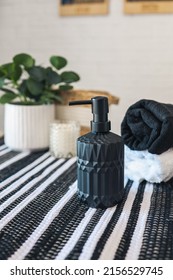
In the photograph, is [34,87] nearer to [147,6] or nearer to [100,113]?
[100,113]

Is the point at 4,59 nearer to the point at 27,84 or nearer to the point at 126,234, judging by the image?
the point at 27,84

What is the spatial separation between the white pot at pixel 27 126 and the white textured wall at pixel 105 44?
1.52 feet

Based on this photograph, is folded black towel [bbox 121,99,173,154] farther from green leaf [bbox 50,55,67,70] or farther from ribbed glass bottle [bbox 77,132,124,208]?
green leaf [bbox 50,55,67,70]

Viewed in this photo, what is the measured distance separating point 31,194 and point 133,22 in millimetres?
876

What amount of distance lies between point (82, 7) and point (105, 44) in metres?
0.16

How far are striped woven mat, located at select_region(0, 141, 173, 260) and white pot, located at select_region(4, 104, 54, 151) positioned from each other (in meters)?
0.17

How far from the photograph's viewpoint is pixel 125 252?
0.38 meters

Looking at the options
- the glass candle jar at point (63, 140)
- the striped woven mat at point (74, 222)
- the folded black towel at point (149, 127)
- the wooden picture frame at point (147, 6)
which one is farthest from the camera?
the wooden picture frame at point (147, 6)

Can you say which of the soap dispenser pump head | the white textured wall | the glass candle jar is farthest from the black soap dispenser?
the white textured wall

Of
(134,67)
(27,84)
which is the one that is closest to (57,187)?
(27,84)

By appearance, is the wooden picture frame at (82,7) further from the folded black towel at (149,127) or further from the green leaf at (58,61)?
the folded black towel at (149,127)

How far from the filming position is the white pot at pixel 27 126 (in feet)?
2.66

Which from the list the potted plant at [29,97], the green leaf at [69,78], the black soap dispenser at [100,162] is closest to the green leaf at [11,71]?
the potted plant at [29,97]
